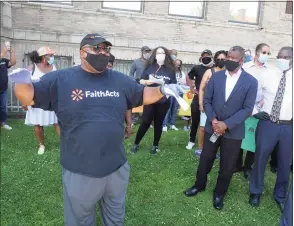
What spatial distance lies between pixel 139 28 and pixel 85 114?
330 inches

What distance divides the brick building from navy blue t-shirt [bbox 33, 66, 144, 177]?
7.41 m

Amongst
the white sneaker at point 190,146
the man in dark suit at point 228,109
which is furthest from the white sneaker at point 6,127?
the man in dark suit at point 228,109

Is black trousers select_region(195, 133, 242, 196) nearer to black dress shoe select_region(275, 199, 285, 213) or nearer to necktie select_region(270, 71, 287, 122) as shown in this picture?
necktie select_region(270, 71, 287, 122)

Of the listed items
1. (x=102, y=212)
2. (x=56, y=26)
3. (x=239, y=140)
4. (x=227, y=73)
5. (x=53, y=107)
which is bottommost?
(x=102, y=212)

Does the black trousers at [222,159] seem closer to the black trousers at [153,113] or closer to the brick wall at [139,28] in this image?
the black trousers at [153,113]

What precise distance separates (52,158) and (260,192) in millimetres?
3352

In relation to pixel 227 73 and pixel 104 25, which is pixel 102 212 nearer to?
pixel 227 73

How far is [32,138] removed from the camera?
22.3 ft

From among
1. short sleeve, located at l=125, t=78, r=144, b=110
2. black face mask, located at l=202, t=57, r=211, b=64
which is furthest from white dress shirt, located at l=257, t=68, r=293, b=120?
short sleeve, located at l=125, t=78, r=144, b=110

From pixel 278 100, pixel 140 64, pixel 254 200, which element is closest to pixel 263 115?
pixel 278 100

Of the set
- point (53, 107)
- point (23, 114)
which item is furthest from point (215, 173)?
point (23, 114)

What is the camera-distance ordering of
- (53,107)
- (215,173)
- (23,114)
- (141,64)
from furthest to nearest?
(23,114) < (141,64) < (215,173) < (53,107)

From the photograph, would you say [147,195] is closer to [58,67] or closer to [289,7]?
[58,67]

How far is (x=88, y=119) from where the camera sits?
2590 mm
